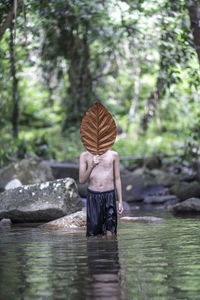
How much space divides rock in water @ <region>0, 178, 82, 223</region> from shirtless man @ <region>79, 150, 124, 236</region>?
285 centimetres

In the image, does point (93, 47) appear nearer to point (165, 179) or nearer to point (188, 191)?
point (165, 179)

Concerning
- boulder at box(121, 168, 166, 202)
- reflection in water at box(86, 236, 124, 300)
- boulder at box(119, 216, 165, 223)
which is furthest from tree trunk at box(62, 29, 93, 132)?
reflection in water at box(86, 236, 124, 300)

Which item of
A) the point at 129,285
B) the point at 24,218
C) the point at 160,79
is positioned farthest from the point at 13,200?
the point at 129,285

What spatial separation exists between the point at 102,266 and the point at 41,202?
511 cm

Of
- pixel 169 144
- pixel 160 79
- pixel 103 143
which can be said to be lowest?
pixel 169 144

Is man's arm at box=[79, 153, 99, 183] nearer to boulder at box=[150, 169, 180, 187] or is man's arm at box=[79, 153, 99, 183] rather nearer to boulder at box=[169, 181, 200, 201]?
boulder at box=[169, 181, 200, 201]

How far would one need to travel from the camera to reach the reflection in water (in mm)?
3479

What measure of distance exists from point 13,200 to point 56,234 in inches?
97.1

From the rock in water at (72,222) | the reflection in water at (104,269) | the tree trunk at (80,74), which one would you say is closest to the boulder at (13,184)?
the tree trunk at (80,74)

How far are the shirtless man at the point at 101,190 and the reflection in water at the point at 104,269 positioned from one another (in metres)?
0.18

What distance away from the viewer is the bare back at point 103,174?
6.54m

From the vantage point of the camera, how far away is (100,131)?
655cm

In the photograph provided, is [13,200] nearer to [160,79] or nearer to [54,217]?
[54,217]

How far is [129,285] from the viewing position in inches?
145
